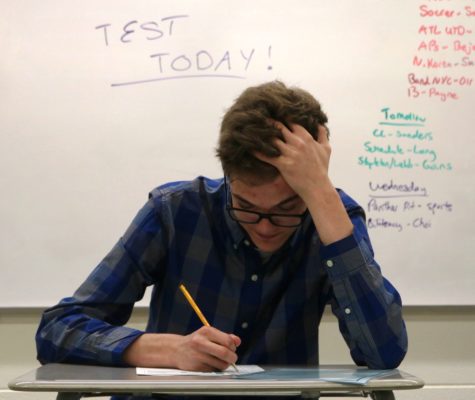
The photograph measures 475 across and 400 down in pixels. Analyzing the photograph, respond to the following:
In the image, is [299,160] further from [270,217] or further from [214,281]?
[214,281]

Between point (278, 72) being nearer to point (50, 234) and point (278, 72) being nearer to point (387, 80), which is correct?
point (387, 80)

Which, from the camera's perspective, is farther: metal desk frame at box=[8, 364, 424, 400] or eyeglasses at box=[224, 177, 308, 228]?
eyeglasses at box=[224, 177, 308, 228]

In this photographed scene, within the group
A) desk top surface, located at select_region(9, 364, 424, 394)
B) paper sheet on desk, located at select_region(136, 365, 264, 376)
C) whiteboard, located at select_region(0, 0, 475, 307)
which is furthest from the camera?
whiteboard, located at select_region(0, 0, 475, 307)

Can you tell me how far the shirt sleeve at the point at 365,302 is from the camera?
1221 millimetres

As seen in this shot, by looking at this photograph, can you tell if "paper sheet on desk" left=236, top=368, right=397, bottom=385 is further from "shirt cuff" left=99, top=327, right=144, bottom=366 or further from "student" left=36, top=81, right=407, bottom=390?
"shirt cuff" left=99, top=327, right=144, bottom=366

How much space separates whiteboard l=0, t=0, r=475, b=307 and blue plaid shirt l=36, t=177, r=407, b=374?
0.76 m

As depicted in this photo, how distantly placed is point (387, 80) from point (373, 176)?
0.32 meters

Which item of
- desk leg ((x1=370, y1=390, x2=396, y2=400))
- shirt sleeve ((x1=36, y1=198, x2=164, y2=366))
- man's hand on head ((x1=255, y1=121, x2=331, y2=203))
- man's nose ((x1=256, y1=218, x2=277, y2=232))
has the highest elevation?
man's hand on head ((x1=255, y1=121, x2=331, y2=203))

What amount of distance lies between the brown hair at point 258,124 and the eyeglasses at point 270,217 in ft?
0.24

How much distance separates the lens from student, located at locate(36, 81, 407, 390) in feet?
3.95

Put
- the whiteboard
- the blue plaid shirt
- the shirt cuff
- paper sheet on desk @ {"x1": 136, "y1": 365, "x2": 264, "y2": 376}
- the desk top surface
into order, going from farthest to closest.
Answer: the whiteboard
the blue plaid shirt
the shirt cuff
paper sheet on desk @ {"x1": 136, "y1": 365, "x2": 264, "y2": 376}
the desk top surface

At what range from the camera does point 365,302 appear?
1230 millimetres

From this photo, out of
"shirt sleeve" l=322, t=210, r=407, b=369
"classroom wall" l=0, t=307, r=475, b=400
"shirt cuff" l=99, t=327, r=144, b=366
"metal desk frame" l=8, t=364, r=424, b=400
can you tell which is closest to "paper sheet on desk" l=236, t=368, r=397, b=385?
"metal desk frame" l=8, t=364, r=424, b=400

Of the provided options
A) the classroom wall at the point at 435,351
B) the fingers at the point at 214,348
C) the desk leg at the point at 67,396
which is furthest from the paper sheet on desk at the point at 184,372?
the classroom wall at the point at 435,351
